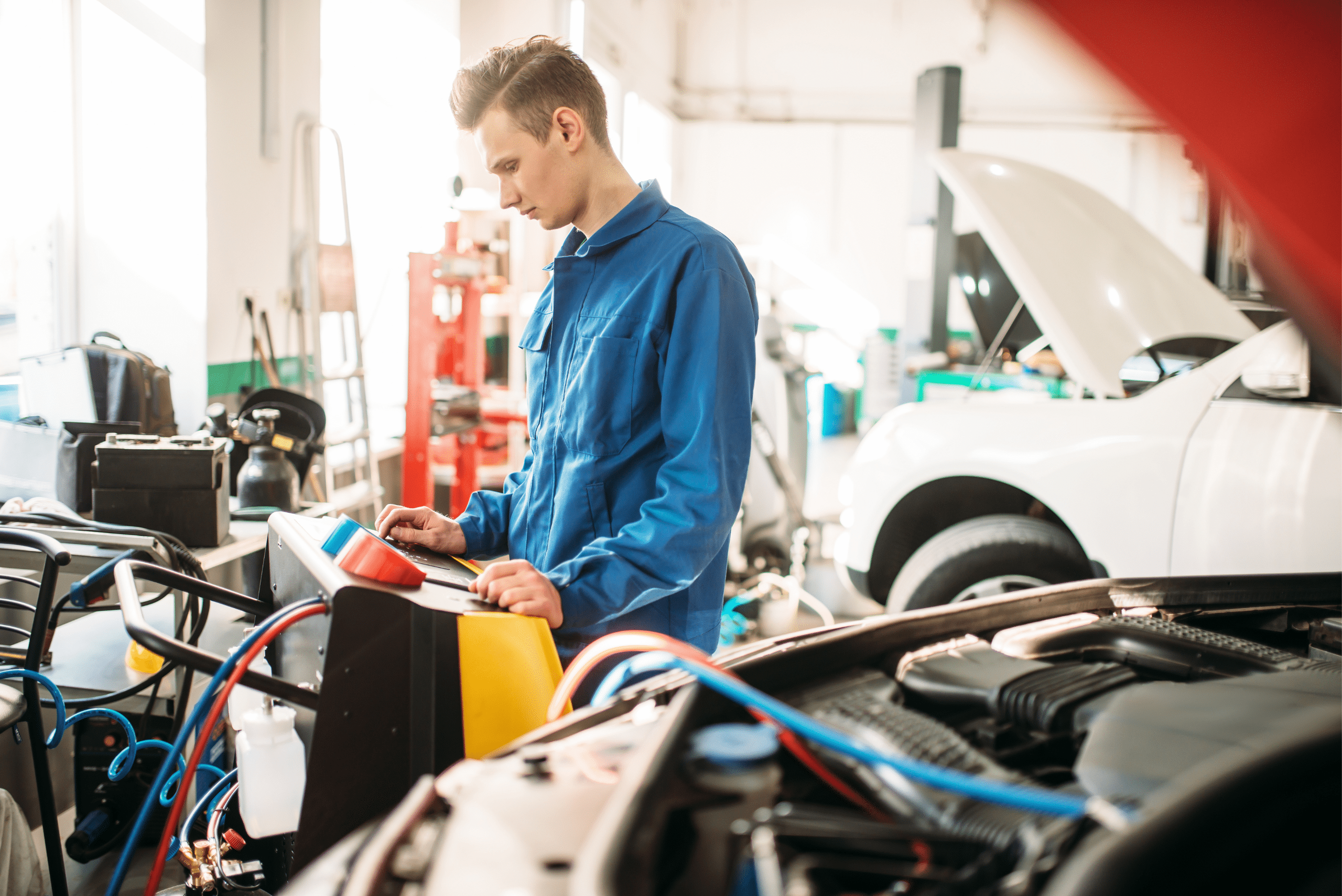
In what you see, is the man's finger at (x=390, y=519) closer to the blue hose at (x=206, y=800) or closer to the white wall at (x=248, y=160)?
the blue hose at (x=206, y=800)

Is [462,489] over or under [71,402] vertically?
under

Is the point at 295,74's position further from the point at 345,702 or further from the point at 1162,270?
the point at 345,702

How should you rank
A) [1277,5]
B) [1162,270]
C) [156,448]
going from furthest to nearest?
[1162,270] → [156,448] → [1277,5]

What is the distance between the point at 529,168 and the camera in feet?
4.65

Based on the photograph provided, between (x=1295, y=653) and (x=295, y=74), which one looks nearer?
(x=1295, y=653)

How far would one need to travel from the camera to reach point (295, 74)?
427cm

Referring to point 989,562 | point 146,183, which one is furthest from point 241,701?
point 146,183

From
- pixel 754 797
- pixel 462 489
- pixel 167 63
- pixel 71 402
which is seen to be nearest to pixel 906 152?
pixel 462 489

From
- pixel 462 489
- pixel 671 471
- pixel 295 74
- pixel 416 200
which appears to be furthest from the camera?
pixel 416 200

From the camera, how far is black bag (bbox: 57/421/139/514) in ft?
8.36

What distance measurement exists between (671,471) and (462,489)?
410 centimetres

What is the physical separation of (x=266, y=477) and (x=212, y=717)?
2.02 meters

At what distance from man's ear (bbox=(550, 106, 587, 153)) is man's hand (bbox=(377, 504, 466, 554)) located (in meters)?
0.61

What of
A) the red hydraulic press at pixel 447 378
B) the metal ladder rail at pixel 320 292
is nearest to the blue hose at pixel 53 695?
the metal ladder rail at pixel 320 292
